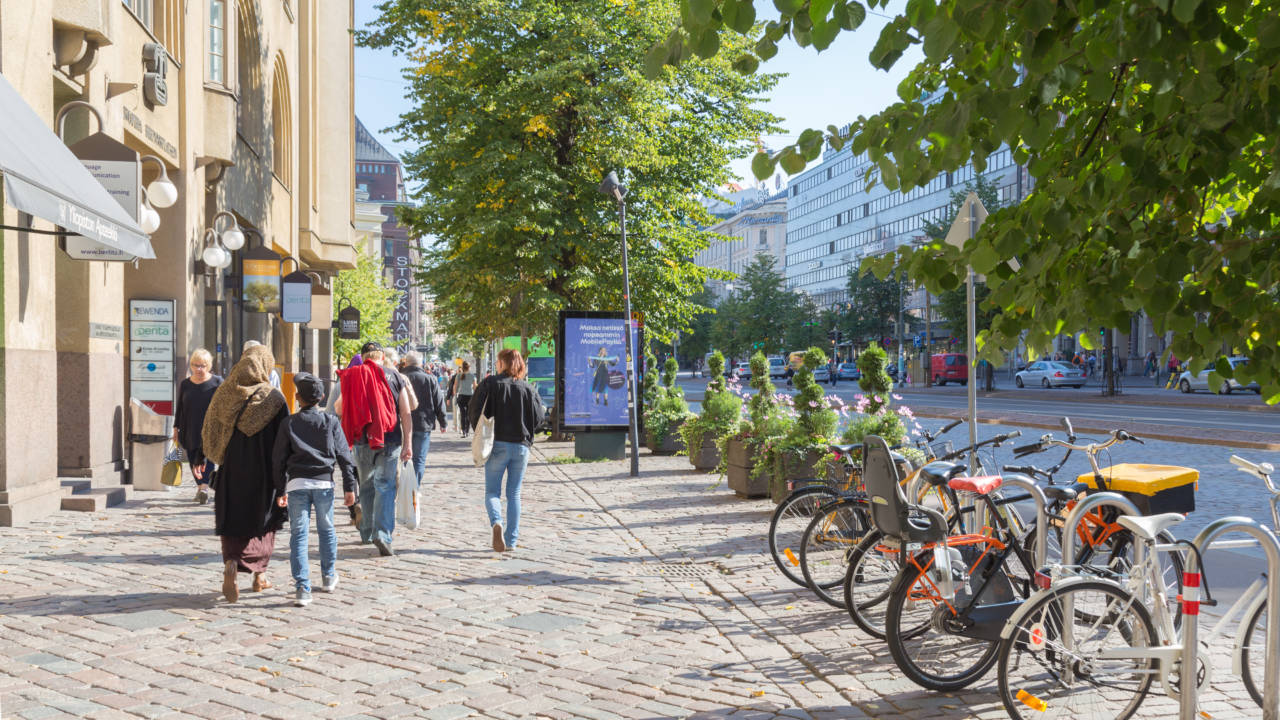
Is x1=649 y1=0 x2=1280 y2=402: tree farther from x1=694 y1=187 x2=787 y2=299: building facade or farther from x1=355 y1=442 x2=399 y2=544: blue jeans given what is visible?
x1=694 y1=187 x2=787 y2=299: building facade

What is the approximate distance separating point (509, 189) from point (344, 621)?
17.1 meters

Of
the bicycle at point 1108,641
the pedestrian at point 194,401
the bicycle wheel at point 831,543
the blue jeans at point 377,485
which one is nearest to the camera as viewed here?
the bicycle at point 1108,641

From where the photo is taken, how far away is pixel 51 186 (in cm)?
601

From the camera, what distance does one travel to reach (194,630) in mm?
6844

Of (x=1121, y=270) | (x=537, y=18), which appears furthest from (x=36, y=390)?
(x=537, y=18)

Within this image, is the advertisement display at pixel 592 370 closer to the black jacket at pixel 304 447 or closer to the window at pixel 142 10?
the window at pixel 142 10

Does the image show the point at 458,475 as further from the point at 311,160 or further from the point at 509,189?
the point at 311,160

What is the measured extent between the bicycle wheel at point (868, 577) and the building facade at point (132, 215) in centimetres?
490

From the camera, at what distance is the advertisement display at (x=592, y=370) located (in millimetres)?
19391

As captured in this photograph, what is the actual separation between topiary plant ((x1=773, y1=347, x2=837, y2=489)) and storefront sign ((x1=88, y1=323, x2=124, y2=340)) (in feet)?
26.6

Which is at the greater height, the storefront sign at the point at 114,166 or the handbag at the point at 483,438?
the storefront sign at the point at 114,166

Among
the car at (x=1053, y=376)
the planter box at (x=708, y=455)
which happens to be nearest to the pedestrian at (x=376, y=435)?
the planter box at (x=708, y=455)

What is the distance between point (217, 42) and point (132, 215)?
9.17 m

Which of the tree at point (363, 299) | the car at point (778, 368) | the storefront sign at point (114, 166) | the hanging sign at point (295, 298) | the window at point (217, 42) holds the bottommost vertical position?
the car at point (778, 368)
